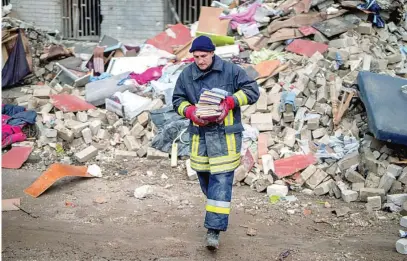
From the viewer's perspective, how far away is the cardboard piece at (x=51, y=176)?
19.8 ft

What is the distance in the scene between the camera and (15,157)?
23.8ft

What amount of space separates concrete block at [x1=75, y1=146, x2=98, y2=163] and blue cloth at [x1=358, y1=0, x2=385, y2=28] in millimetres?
5564

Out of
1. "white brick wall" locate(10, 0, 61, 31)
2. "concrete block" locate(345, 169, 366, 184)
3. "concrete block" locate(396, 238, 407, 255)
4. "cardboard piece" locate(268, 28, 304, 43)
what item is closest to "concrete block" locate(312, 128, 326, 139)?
"concrete block" locate(345, 169, 366, 184)

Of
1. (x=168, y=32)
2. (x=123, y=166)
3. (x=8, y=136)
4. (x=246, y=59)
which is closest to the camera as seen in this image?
(x=123, y=166)

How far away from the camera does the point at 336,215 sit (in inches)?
214

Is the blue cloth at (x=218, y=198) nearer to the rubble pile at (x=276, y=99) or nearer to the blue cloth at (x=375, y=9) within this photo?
the rubble pile at (x=276, y=99)

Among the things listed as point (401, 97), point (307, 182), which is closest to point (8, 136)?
point (307, 182)

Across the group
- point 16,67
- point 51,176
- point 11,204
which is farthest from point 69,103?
point 11,204

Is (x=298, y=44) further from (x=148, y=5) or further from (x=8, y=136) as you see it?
(x=8, y=136)

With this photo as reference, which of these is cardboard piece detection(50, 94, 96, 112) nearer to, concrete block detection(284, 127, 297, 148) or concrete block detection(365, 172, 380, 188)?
concrete block detection(284, 127, 297, 148)

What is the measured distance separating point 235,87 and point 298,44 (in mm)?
5269

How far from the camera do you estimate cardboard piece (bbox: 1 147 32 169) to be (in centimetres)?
710

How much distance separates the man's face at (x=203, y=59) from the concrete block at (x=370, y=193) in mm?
2679

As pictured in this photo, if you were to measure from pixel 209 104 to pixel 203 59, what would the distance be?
38 centimetres
